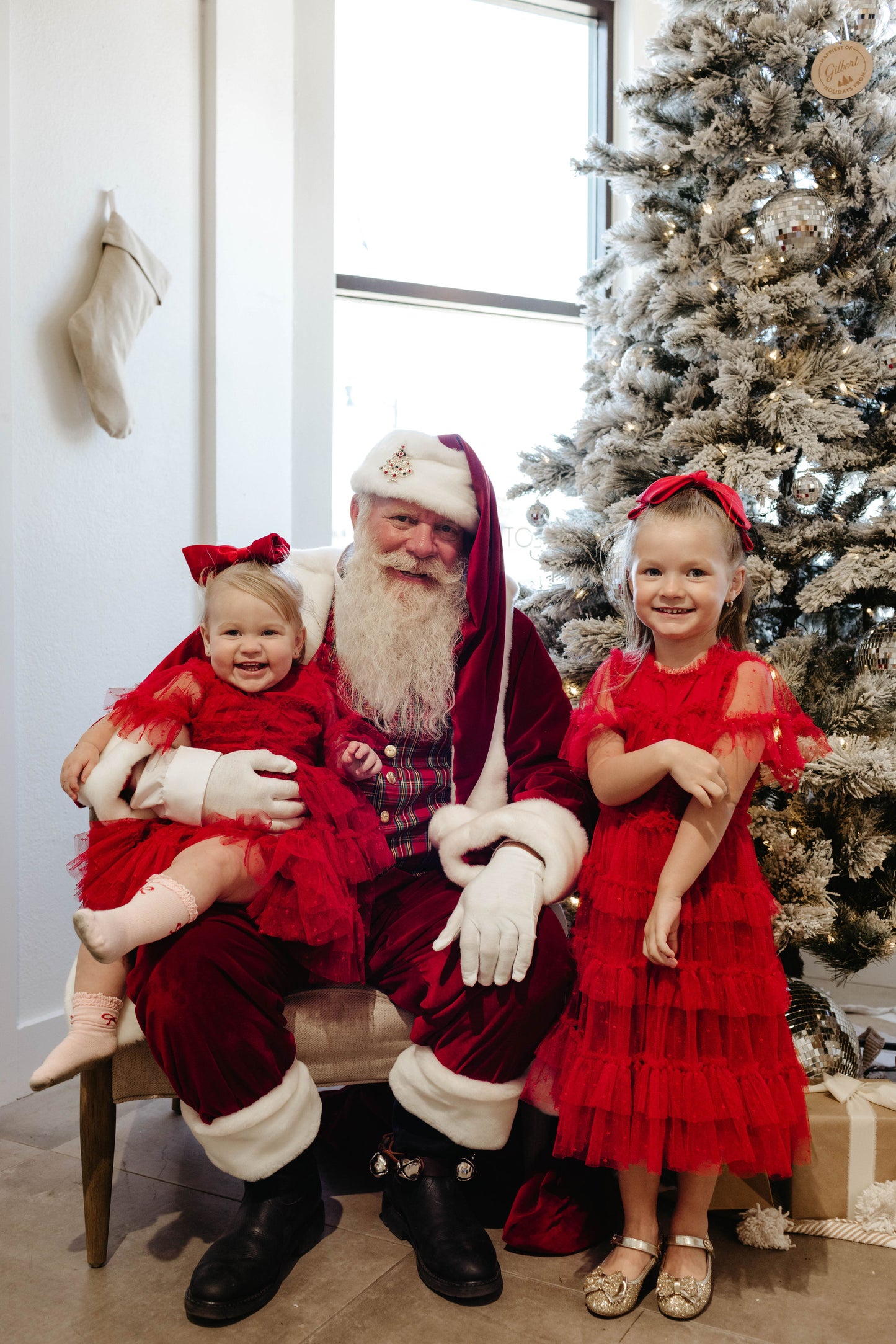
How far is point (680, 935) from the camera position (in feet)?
5.31

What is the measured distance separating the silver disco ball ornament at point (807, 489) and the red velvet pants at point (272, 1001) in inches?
43.2

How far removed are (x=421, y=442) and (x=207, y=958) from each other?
108 cm

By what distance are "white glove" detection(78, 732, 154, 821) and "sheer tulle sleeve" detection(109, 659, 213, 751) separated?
23 millimetres

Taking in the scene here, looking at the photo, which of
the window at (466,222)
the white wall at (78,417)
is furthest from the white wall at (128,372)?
the window at (466,222)

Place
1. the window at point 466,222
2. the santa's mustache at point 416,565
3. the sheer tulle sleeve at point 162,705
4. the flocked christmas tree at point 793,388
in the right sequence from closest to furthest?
the sheer tulle sleeve at point 162,705, the santa's mustache at point 416,565, the flocked christmas tree at point 793,388, the window at point 466,222

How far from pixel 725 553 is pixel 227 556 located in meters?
0.92

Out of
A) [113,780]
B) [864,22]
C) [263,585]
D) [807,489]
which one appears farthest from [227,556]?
[864,22]

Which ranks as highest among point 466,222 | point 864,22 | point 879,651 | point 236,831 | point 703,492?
point 466,222

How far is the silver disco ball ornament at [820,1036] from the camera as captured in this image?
6.63ft

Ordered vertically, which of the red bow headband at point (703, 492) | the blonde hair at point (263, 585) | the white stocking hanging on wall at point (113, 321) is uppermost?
the white stocking hanging on wall at point (113, 321)

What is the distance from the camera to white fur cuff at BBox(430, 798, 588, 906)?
1.80 m

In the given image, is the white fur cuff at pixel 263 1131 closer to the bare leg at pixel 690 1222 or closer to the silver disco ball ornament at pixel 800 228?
the bare leg at pixel 690 1222

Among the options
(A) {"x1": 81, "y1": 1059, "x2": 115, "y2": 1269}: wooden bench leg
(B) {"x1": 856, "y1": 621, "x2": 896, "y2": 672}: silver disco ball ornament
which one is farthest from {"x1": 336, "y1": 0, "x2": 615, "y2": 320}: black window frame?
(A) {"x1": 81, "y1": 1059, "x2": 115, "y2": 1269}: wooden bench leg

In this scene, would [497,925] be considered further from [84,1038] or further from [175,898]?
[84,1038]
